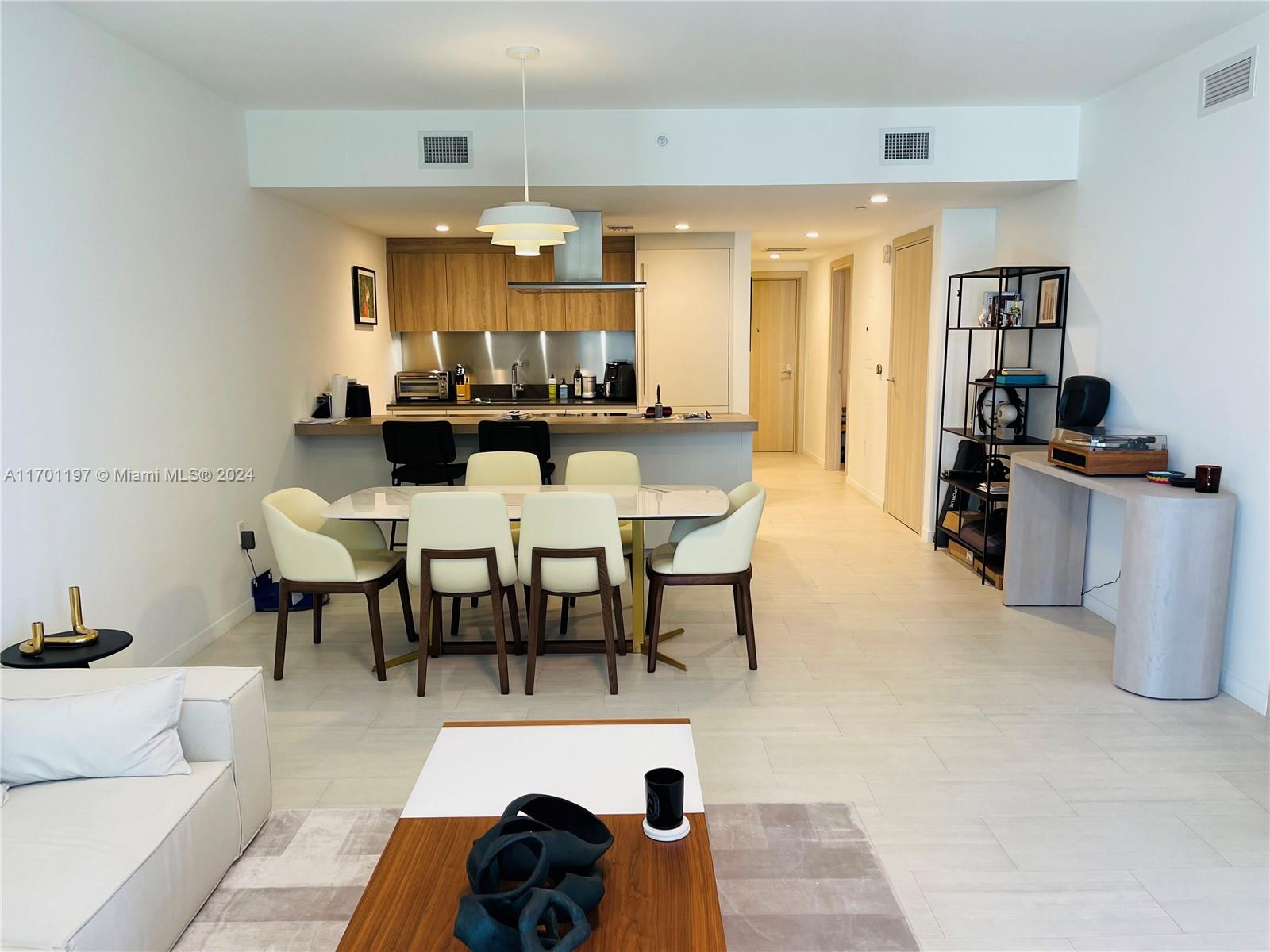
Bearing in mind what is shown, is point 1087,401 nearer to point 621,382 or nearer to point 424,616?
point 424,616

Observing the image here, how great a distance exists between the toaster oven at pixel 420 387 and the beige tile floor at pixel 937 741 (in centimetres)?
330

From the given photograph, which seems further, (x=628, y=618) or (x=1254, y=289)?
(x=628, y=618)

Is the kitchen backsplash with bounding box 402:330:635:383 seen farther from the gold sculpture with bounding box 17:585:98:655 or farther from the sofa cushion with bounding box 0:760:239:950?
the sofa cushion with bounding box 0:760:239:950

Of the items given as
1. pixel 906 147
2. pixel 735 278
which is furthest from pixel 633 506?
pixel 735 278

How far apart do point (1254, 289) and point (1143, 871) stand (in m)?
2.42

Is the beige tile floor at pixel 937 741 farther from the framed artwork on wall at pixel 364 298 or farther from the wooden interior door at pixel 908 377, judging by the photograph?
the framed artwork on wall at pixel 364 298

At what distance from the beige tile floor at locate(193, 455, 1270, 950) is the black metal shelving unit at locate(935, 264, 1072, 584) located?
942mm

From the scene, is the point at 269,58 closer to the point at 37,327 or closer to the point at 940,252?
the point at 37,327

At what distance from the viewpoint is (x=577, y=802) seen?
209 cm

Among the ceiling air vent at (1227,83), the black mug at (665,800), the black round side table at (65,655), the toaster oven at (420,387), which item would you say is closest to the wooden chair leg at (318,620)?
the black round side table at (65,655)

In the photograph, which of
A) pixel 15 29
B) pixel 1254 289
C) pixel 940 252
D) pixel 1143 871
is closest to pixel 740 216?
pixel 940 252

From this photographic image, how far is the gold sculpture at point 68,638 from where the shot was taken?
2.81m

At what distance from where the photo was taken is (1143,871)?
243 centimetres

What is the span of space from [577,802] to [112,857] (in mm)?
1005
